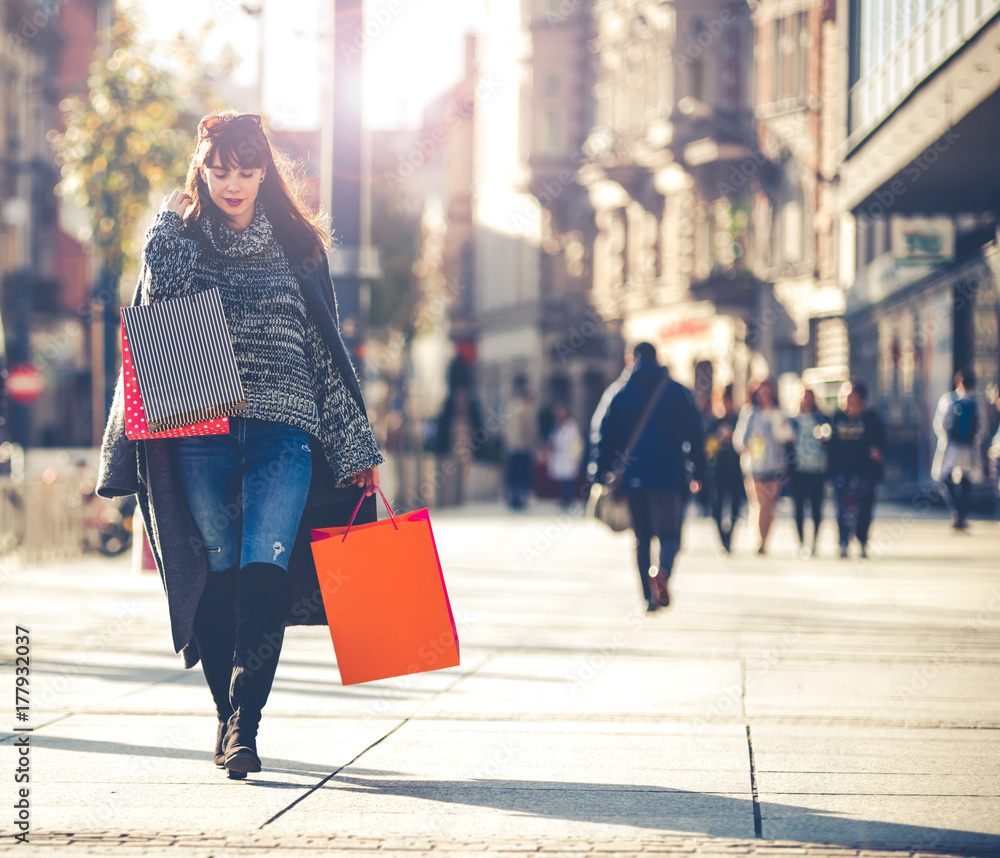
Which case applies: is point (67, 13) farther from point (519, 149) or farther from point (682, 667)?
point (682, 667)

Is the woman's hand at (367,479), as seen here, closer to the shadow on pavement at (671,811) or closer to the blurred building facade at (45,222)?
the shadow on pavement at (671,811)

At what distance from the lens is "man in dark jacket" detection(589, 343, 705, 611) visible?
33.5 ft

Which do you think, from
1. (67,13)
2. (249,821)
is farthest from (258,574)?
(67,13)

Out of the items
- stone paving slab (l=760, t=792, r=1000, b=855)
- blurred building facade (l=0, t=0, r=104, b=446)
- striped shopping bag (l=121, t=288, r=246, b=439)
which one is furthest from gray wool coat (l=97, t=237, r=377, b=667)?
blurred building facade (l=0, t=0, r=104, b=446)

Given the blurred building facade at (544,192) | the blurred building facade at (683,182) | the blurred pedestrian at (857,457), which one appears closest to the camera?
the blurred pedestrian at (857,457)

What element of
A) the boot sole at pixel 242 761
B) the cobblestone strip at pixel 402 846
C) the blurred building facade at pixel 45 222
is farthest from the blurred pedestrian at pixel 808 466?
the blurred building facade at pixel 45 222

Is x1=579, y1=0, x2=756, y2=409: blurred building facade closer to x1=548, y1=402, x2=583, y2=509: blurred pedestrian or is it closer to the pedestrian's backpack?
x1=548, y1=402, x2=583, y2=509: blurred pedestrian

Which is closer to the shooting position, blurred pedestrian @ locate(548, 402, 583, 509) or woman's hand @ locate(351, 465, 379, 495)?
woman's hand @ locate(351, 465, 379, 495)

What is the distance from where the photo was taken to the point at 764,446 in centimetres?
1605

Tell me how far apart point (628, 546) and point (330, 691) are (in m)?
11.3

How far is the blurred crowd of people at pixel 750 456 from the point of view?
10250 mm

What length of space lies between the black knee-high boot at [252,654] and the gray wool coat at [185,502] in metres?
0.20

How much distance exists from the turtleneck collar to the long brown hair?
1.5 inches

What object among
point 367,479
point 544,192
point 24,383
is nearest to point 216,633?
point 367,479
